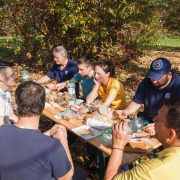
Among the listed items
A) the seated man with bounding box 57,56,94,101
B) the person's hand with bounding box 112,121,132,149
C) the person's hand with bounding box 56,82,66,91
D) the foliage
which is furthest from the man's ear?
the foliage

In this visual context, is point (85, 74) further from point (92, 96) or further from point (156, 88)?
point (156, 88)

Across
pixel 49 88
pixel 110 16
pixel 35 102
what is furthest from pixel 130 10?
pixel 35 102

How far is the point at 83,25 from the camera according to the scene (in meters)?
6.64

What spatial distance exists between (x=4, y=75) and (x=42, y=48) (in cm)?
596

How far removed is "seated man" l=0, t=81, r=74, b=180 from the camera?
135cm

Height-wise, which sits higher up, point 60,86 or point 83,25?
point 83,25

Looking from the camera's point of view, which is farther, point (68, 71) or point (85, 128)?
point (68, 71)

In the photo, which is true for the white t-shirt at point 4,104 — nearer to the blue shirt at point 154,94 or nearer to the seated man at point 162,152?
the seated man at point 162,152

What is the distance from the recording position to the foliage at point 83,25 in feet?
19.6

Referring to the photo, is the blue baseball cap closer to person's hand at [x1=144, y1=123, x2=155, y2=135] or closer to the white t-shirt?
person's hand at [x1=144, y1=123, x2=155, y2=135]

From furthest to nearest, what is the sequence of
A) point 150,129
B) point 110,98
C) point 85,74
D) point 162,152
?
point 85,74
point 110,98
point 150,129
point 162,152

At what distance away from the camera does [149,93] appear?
9.39 feet

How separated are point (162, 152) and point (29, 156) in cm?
103

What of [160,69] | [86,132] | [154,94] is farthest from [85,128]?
[160,69]
